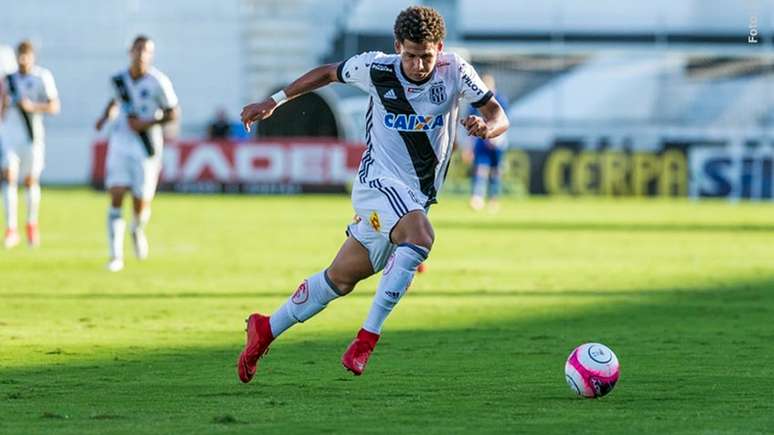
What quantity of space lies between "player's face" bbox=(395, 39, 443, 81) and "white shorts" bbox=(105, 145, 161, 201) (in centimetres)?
921

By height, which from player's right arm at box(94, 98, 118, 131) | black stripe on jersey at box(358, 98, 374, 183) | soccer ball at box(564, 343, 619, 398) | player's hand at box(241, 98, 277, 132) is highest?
player's hand at box(241, 98, 277, 132)

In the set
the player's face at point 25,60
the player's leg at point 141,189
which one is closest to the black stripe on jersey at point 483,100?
the player's leg at point 141,189

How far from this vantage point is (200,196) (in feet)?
125

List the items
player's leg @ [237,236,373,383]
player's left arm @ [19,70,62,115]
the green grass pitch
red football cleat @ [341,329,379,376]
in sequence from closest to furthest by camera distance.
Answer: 1. the green grass pitch
2. red football cleat @ [341,329,379,376]
3. player's leg @ [237,236,373,383]
4. player's left arm @ [19,70,62,115]

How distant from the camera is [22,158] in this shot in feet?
71.2

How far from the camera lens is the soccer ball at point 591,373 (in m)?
8.45

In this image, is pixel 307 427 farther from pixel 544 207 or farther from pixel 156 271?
pixel 544 207

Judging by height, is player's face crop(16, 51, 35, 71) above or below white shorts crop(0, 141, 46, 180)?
above

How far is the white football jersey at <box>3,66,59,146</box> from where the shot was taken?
2111cm

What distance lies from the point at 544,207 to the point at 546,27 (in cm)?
1144

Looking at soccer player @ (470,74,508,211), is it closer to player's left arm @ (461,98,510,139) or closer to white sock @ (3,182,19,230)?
white sock @ (3,182,19,230)

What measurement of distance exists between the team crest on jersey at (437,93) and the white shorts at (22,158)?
12.9 meters

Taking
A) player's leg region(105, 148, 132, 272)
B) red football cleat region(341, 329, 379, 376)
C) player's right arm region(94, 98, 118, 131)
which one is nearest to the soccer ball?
red football cleat region(341, 329, 379, 376)

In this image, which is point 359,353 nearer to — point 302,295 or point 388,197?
point 302,295
